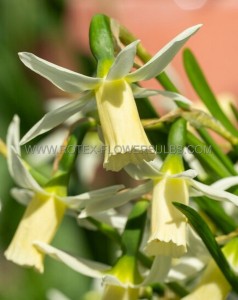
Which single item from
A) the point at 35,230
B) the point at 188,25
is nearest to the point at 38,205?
the point at 35,230

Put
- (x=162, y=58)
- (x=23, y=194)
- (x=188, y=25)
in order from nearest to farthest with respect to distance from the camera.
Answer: (x=162, y=58)
(x=23, y=194)
(x=188, y=25)

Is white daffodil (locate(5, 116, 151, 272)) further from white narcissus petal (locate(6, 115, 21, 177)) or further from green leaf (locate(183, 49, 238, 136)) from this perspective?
green leaf (locate(183, 49, 238, 136))

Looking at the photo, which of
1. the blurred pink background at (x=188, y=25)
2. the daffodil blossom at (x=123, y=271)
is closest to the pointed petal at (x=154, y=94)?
the daffodil blossom at (x=123, y=271)

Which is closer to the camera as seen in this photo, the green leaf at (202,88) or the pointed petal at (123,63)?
the pointed petal at (123,63)

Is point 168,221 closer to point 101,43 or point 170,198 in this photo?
point 170,198

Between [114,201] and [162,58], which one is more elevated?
[162,58]

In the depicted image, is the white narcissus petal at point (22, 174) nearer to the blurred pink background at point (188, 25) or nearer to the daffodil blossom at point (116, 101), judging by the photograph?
the daffodil blossom at point (116, 101)

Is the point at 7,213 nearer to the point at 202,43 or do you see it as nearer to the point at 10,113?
the point at 10,113
